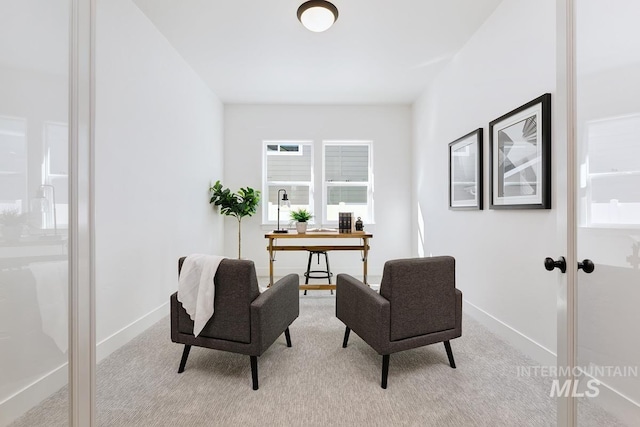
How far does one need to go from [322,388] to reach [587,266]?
4.97ft

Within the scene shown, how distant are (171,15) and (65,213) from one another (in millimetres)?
2561

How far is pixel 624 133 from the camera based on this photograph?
1028mm

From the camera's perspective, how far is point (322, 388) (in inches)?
74.2

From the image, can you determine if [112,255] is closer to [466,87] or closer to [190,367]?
[190,367]

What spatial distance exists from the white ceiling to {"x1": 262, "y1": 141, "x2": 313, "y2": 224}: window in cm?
99

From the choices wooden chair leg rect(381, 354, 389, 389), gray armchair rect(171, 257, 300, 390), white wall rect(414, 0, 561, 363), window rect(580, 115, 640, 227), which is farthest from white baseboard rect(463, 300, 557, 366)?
gray armchair rect(171, 257, 300, 390)

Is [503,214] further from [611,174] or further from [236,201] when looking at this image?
[236,201]

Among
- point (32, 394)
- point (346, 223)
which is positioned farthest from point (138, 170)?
point (346, 223)

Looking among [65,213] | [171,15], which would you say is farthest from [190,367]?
[171,15]

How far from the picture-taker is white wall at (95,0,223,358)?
89.0 inches

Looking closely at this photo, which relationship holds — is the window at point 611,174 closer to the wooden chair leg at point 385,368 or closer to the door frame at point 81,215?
the wooden chair leg at point 385,368

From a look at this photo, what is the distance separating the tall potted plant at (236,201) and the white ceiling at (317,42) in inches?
59.0

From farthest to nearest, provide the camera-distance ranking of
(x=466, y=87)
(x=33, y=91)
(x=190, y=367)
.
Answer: (x=466, y=87) → (x=190, y=367) → (x=33, y=91)

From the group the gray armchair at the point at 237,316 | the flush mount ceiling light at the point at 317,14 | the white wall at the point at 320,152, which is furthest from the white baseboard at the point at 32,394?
the white wall at the point at 320,152
